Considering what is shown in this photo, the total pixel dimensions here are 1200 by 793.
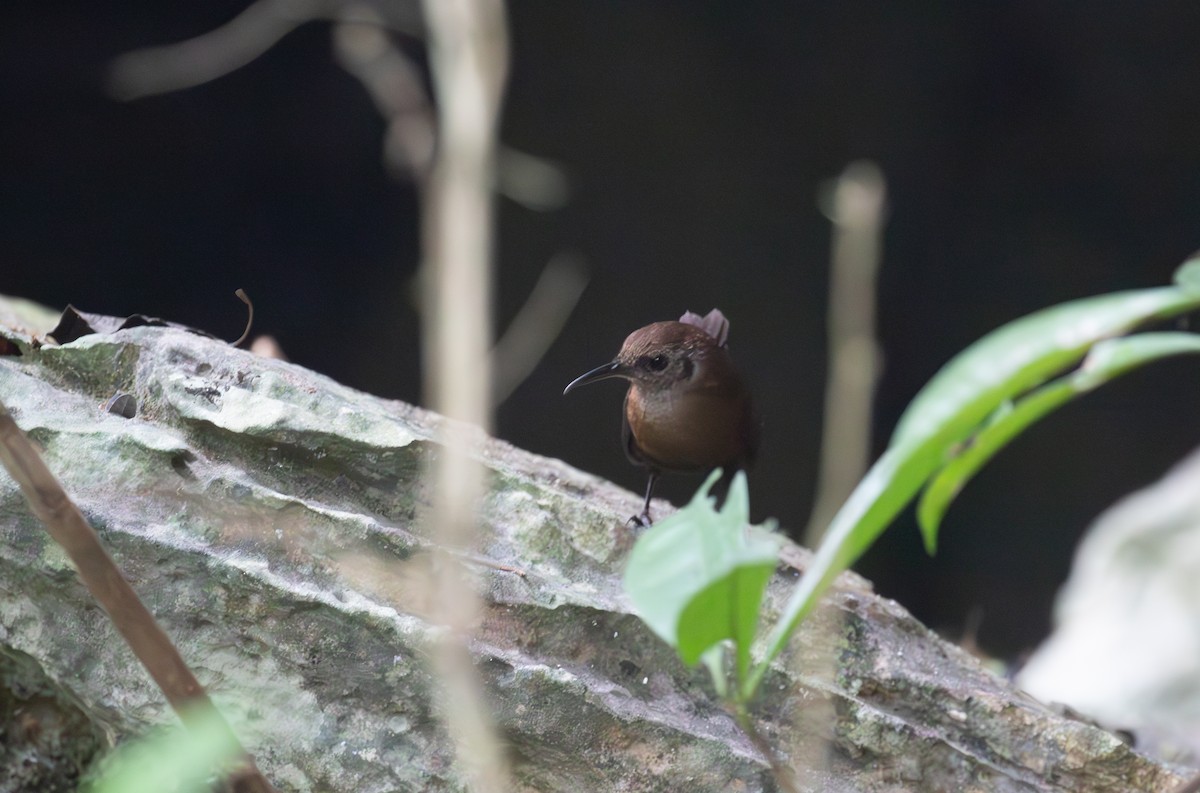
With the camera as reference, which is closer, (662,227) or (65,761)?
(65,761)

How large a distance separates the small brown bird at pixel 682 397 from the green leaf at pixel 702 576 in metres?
1.73

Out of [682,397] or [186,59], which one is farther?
[186,59]

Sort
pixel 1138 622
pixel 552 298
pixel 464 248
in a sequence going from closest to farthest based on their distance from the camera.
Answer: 1. pixel 464 248
2. pixel 1138 622
3. pixel 552 298

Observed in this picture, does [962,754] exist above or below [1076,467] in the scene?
below

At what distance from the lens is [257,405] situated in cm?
198

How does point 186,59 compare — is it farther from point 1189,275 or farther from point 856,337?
point 1189,275

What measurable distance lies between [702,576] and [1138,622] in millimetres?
4726

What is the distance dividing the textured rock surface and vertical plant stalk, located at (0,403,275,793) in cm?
75

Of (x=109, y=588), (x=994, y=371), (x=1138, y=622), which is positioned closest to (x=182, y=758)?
(x=109, y=588)

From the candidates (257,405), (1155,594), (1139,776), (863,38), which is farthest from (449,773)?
(863,38)

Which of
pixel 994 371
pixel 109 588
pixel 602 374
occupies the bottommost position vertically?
pixel 109 588

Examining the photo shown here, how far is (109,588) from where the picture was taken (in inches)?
36.6

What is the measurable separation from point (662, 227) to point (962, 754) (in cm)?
542

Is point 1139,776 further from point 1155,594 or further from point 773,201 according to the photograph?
point 773,201
